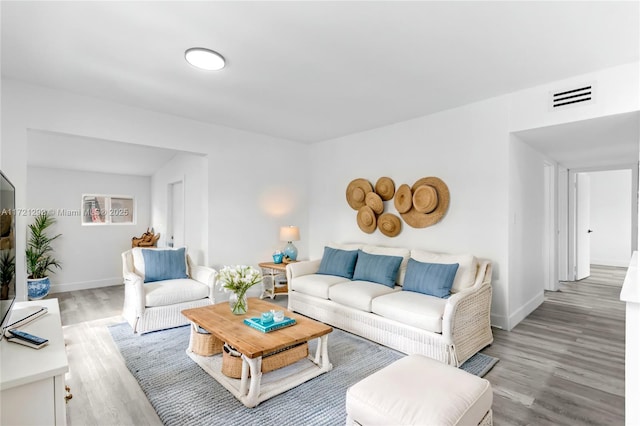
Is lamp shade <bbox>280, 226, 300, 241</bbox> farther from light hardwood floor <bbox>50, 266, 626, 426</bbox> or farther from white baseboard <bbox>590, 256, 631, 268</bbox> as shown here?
white baseboard <bbox>590, 256, 631, 268</bbox>

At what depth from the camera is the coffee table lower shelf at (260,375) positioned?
2088 millimetres

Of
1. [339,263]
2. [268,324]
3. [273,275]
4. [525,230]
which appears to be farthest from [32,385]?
[525,230]

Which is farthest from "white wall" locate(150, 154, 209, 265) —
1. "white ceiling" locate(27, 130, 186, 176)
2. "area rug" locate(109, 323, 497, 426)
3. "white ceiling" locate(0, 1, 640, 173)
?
"area rug" locate(109, 323, 497, 426)

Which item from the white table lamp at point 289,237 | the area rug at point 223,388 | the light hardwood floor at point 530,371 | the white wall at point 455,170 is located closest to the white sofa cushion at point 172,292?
the area rug at point 223,388

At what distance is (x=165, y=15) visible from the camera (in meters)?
1.99

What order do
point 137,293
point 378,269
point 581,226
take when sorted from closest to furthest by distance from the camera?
point 137,293 < point 378,269 < point 581,226

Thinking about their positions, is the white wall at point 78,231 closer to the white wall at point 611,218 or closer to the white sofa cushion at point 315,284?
the white sofa cushion at point 315,284

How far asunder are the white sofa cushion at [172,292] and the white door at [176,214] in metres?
1.68

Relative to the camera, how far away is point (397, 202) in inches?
161

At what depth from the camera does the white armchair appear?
3271 millimetres

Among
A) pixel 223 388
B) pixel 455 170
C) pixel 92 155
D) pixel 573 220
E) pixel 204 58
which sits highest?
pixel 204 58

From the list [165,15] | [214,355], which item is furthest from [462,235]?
[165,15]

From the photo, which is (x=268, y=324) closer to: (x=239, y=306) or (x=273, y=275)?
(x=239, y=306)

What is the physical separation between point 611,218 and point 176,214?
9698 millimetres
